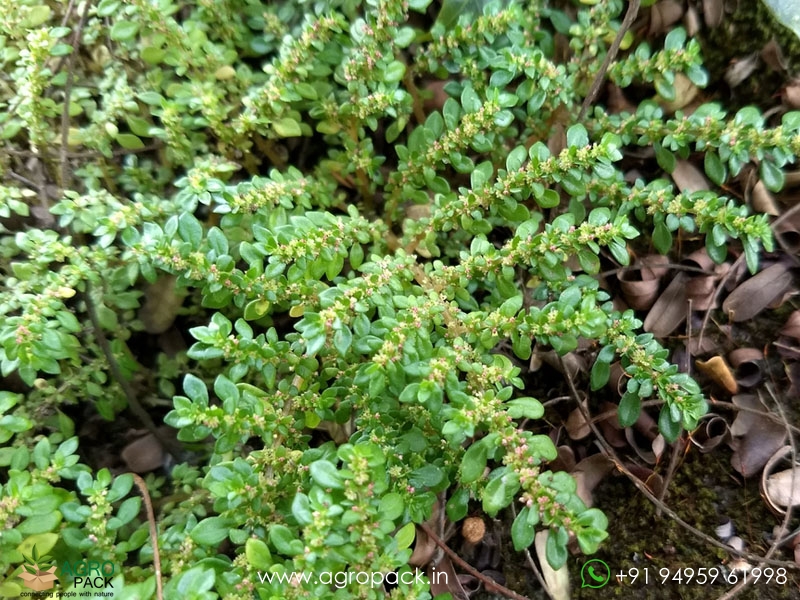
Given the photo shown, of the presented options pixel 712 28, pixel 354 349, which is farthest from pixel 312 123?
pixel 712 28

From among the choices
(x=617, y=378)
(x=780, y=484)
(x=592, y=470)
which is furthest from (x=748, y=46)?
(x=592, y=470)

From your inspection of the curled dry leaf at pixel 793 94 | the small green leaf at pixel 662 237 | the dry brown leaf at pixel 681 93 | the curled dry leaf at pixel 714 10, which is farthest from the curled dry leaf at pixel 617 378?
the curled dry leaf at pixel 714 10

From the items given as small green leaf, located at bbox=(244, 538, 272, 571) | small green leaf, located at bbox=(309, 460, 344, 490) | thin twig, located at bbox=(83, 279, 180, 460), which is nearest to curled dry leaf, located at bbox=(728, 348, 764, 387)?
small green leaf, located at bbox=(309, 460, 344, 490)

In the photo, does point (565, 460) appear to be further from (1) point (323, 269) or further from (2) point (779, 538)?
(1) point (323, 269)

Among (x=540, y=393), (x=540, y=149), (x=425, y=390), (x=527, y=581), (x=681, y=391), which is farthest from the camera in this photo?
(x=540, y=393)

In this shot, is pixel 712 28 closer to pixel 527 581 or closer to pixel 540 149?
pixel 540 149
